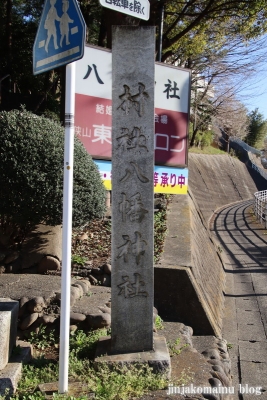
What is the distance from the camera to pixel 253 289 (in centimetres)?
836

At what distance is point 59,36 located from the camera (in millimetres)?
3291

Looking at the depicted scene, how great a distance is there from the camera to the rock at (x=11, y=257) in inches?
224

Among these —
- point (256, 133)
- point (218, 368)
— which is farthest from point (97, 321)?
point (256, 133)

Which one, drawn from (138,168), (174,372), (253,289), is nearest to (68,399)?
(174,372)

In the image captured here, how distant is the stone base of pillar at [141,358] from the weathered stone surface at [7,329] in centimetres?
74

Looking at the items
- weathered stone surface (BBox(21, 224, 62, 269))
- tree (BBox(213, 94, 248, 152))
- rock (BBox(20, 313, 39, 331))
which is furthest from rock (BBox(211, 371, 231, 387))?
tree (BBox(213, 94, 248, 152))

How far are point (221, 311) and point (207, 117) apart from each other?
24.7m

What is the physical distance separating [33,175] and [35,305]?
1551 mm

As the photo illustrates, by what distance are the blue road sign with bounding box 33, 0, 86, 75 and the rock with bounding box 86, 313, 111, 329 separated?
8.33 ft

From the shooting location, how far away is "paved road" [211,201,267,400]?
191 inches

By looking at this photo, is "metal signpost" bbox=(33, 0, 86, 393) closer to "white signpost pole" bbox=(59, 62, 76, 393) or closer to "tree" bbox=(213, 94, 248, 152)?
"white signpost pole" bbox=(59, 62, 76, 393)

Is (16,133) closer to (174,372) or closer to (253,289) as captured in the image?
(174,372)

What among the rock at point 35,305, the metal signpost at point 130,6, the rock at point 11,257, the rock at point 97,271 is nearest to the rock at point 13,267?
the rock at point 11,257

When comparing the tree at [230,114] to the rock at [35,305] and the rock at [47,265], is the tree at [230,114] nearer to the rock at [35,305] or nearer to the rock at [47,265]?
the rock at [47,265]
